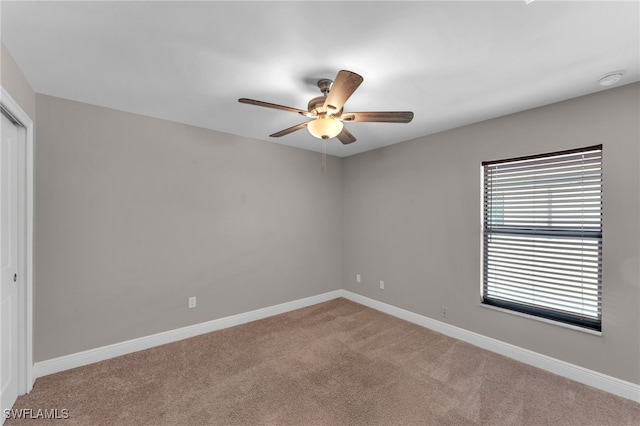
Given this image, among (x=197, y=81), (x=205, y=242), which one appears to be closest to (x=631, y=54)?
(x=197, y=81)

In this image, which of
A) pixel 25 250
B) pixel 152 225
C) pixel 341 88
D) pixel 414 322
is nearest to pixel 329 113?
pixel 341 88

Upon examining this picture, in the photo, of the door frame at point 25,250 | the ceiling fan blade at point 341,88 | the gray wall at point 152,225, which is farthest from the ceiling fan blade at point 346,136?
the door frame at point 25,250

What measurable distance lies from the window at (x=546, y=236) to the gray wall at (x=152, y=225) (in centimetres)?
246

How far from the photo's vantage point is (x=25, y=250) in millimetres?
2115

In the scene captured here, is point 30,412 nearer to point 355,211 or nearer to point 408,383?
point 408,383

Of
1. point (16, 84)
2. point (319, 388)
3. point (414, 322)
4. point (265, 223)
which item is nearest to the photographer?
point (16, 84)

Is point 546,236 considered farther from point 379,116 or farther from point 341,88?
point 341,88

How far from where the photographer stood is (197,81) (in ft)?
7.04

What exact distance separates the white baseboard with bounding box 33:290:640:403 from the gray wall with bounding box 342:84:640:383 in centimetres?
6

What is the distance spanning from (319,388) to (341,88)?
2.25 m

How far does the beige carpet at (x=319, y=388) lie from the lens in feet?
6.34

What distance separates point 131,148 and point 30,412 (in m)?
2.22

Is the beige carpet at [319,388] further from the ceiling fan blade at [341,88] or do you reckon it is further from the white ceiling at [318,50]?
the white ceiling at [318,50]

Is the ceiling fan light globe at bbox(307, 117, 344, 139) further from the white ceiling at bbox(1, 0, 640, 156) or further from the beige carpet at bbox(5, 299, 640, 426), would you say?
the beige carpet at bbox(5, 299, 640, 426)
